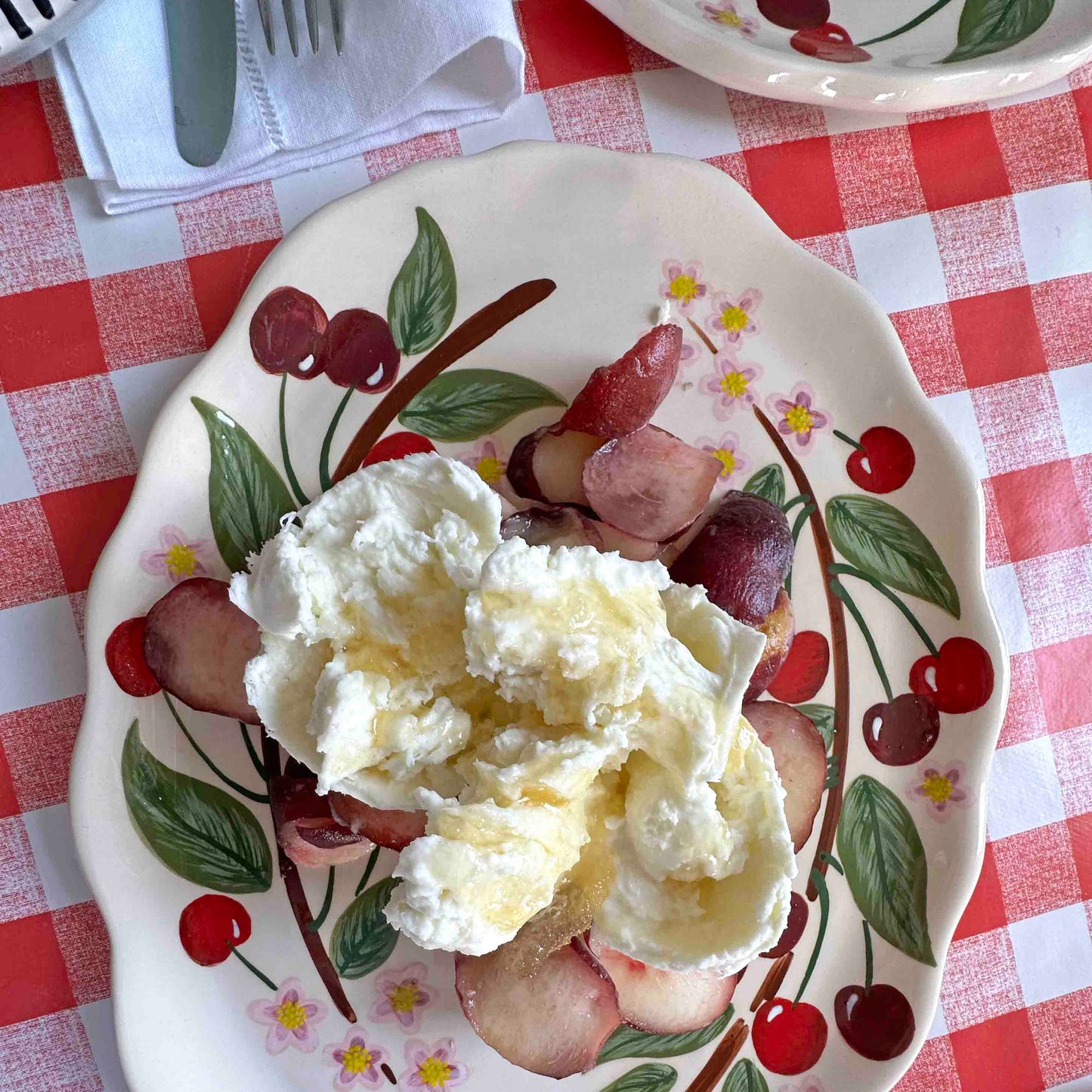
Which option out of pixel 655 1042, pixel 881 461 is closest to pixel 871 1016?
pixel 655 1042

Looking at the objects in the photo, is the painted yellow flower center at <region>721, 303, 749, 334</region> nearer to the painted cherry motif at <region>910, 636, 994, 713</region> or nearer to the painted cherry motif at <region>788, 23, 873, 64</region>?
the painted cherry motif at <region>788, 23, 873, 64</region>

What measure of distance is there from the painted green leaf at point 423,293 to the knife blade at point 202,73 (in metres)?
0.23

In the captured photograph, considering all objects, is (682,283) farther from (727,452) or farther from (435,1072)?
(435,1072)

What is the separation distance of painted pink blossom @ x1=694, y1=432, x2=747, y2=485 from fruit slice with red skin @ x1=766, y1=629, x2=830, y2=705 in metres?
0.20

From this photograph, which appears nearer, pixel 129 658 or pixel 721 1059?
pixel 129 658

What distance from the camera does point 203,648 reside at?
1.01 m

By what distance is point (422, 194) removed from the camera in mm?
1061

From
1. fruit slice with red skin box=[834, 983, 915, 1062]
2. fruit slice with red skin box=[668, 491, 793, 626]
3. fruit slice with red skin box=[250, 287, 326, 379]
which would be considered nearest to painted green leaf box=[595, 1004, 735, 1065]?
fruit slice with red skin box=[834, 983, 915, 1062]

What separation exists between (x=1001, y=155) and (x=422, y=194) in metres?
0.72

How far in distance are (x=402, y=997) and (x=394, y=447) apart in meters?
0.60

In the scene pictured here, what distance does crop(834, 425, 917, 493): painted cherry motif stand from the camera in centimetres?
116

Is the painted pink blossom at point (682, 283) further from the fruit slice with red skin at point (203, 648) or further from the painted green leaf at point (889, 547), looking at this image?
the fruit slice with red skin at point (203, 648)

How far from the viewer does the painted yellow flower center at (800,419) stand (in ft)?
3.82

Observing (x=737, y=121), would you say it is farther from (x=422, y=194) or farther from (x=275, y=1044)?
(x=275, y=1044)
